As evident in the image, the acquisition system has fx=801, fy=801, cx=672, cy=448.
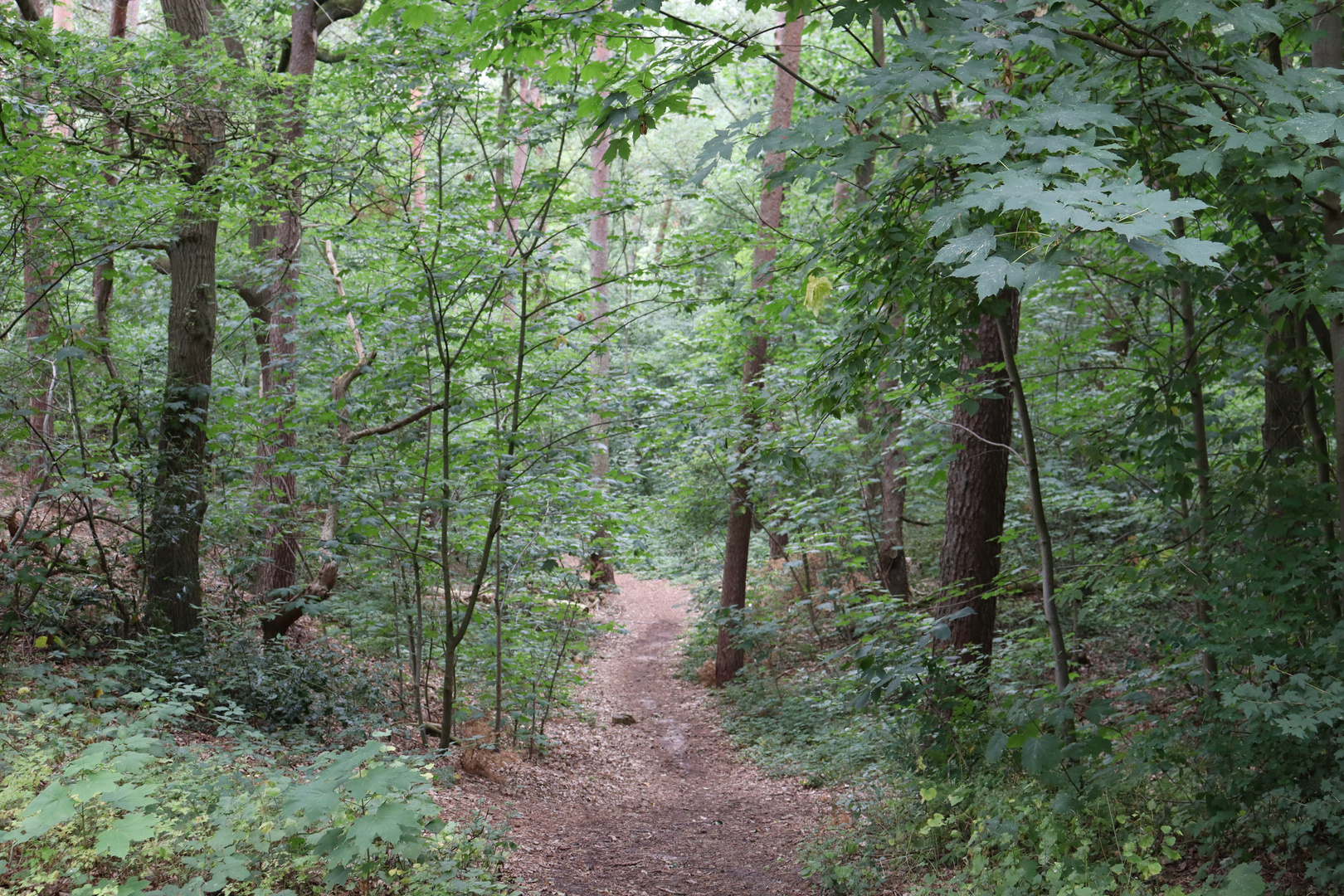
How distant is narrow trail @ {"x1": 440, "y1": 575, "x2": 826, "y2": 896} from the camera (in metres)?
5.07

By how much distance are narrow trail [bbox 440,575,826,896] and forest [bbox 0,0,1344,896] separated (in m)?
0.07

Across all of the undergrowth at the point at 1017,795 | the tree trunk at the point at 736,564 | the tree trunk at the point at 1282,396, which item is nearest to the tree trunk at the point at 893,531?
the tree trunk at the point at 736,564

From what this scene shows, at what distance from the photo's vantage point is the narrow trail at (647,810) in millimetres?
5066

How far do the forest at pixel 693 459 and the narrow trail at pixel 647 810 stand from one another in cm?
7

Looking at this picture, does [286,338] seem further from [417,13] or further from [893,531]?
[893,531]

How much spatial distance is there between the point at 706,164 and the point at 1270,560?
3.09 m

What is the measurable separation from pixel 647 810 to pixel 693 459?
6044 millimetres

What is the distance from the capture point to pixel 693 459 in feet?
40.1

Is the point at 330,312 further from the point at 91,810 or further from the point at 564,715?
the point at 564,715

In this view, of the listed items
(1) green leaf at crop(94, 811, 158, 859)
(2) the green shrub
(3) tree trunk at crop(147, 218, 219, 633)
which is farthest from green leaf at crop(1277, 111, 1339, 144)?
(3) tree trunk at crop(147, 218, 219, 633)

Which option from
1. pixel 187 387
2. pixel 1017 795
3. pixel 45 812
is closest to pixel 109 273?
pixel 187 387

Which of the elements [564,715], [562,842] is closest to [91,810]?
[562,842]

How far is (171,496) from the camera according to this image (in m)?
6.68

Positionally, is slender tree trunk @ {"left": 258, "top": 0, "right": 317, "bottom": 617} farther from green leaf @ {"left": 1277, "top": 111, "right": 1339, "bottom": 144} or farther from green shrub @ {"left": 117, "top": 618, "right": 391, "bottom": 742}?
green leaf @ {"left": 1277, "top": 111, "right": 1339, "bottom": 144}
